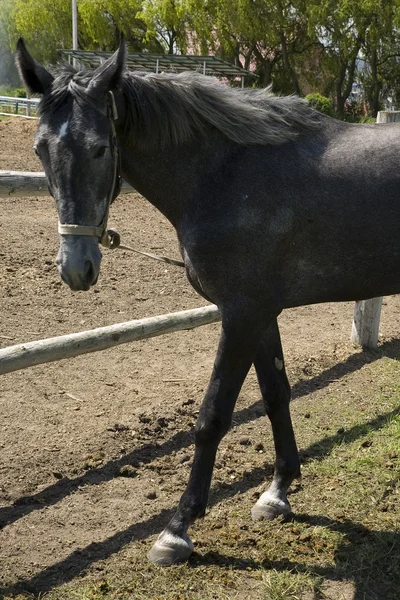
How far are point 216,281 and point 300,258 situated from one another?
1.40 feet

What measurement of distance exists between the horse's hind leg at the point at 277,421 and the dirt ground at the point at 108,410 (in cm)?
25

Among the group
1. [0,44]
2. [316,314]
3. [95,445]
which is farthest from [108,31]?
[95,445]

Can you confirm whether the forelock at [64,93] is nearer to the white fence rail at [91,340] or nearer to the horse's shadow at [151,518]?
the white fence rail at [91,340]

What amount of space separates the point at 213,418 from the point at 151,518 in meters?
0.76

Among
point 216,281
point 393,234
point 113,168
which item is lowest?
point 216,281

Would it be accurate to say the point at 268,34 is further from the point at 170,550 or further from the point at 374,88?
the point at 170,550

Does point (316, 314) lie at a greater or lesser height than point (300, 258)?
lesser

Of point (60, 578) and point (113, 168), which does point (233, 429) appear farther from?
point (113, 168)

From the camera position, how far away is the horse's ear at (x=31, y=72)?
2.92 meters

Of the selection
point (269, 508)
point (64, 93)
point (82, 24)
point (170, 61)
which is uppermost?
point (82, 24)

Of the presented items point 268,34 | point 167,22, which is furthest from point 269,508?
point 167,22

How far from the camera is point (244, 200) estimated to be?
3123 millimetres

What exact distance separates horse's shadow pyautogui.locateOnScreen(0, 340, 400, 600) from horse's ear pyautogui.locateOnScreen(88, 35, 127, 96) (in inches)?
84.4

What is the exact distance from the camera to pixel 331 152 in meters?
3.27
